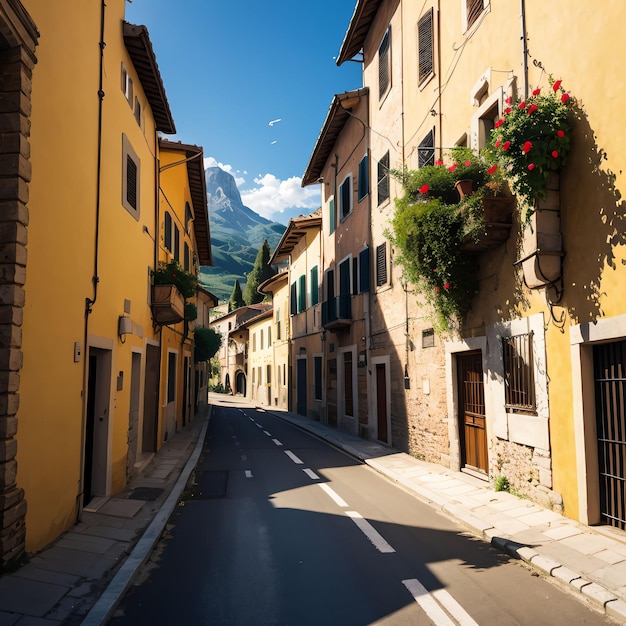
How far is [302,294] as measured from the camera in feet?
93.9

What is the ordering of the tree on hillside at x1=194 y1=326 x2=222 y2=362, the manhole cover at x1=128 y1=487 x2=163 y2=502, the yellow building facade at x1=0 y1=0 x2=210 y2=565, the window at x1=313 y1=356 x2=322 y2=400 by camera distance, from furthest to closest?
the tree on hillside at x1=194 y1=326 x2=222 y2=362, the window at x1=313 y1=356 x2=322 y2=400, the manhole cover at x1=128 y1=487 x2=163 y2=502, the yellow building facade at x1=0 y1=0 x2=210 y2=565

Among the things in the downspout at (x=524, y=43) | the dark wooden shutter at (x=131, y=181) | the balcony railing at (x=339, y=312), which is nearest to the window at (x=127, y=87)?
the dark wooden shutter at (x=131, y=181)

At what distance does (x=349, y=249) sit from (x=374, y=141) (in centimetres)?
422

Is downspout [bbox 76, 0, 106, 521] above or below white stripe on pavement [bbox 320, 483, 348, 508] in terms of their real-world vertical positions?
above

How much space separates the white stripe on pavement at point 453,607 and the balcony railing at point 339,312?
1466cm

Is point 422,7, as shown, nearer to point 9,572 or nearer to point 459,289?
point 459,289

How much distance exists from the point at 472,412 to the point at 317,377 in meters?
15.6

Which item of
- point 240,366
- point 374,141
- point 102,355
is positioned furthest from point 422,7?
point 240,366

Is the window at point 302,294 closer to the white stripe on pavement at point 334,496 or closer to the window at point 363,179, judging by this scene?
the window at point 363,179

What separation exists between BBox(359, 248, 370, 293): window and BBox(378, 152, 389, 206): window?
73.2 inches

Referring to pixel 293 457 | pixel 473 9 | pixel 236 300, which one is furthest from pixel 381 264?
pixel 236 300

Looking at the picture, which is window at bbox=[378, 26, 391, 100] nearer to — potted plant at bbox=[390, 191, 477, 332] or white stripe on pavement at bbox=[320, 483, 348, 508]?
potted plant at bbox=[390, 191, 477, 332]

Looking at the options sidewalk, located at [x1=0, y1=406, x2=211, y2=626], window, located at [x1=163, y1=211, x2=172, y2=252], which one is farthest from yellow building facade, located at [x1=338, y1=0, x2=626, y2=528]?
window, located at [x1=163, y1=211, x2=172, y2=252]

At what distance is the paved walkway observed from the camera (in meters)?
4.64
